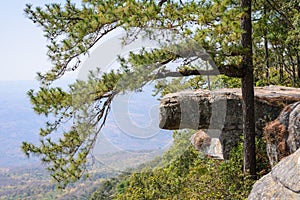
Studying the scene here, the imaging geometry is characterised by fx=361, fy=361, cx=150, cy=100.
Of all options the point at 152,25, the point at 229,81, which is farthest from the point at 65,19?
the point at 229,81

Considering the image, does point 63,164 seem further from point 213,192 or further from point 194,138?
point 194,138

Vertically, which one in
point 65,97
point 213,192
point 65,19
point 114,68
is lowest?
point 213,192

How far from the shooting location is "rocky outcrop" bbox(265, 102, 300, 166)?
20.2ft

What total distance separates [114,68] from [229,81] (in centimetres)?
800

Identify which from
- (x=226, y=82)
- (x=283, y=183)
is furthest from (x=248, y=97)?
(x=226, y=82)

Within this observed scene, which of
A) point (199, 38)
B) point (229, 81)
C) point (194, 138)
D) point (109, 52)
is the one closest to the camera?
point (199, 38)

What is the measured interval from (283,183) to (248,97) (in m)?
2.57

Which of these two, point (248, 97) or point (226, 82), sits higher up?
point (226, 82)

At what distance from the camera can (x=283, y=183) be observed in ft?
15.5

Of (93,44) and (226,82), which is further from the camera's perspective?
(226,82)

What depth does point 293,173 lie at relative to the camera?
4621 millimetres

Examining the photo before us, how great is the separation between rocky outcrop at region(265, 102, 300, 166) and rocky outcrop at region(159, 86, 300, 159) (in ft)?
2.55

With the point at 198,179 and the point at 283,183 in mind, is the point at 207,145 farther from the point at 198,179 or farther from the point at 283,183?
the point at 283,183

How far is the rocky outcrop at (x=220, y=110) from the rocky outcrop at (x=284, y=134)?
777 mm
